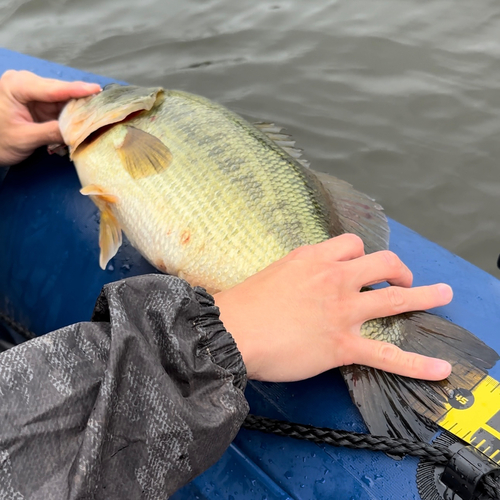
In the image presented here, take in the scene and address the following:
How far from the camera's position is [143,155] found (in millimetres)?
1798

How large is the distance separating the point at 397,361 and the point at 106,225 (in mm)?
1054

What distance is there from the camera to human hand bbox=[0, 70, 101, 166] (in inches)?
78.4

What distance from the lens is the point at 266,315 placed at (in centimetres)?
121

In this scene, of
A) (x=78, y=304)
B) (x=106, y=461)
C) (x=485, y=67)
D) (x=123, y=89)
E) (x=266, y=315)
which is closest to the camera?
(x=106, y=461)

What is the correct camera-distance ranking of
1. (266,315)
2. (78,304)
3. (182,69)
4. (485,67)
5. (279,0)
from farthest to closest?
(279,0) < (182,69) < (485,67) < (78,304) < (266,315)

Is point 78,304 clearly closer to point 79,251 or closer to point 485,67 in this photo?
point 79,251

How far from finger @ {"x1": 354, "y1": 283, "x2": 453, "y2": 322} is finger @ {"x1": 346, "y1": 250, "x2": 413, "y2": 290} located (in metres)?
0.04

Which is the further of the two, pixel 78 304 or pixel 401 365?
pixel 78 304

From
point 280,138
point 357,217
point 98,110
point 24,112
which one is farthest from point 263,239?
point 24,112

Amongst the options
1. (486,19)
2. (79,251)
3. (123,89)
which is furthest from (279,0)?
(79,251)

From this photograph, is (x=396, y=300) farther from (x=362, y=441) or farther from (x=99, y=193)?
(x=99, y=193)

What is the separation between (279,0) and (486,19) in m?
1.96

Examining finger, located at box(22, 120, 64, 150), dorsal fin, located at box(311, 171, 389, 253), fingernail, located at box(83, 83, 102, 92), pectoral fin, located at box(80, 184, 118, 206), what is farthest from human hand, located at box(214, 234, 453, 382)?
fingernail, located at box(83, 83, 102, 92)

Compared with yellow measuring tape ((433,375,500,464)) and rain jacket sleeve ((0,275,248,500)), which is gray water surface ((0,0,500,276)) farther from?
rain jacket sleeve ((0,275,248,500))
